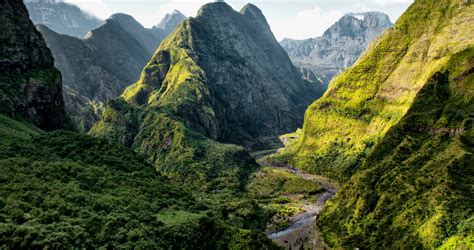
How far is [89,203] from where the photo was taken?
136 meters

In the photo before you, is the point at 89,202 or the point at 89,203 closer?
the point at 89,203

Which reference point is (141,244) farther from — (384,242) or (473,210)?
(473,210)

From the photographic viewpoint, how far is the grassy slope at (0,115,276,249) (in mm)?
115875

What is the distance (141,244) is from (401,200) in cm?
12377

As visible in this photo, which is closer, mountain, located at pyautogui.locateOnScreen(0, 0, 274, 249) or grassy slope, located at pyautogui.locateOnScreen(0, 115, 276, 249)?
mountain, located at pyautogui.locateOnScreen(0, 0, 274, 249)

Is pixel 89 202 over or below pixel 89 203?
over

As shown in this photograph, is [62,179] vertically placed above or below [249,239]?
above

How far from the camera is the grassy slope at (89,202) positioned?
4562 inches

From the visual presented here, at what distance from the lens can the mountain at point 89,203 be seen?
115562mm

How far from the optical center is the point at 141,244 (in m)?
124

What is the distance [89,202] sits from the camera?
137 metres

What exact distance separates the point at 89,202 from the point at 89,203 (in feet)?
1.87

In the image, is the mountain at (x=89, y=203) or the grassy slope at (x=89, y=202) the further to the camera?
the grassy slope at (x=89, y=202)

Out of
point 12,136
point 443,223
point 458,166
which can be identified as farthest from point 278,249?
point 12,136
